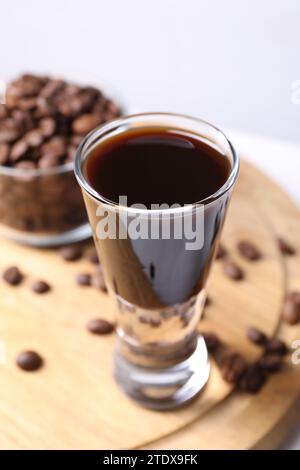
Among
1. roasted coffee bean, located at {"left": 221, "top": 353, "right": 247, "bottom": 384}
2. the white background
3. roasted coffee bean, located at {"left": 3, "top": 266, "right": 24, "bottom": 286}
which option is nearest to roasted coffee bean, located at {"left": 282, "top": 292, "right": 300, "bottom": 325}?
roasted coffee bean, located at {"left": 221, "top": 353, "right": 247, "bottom": 384}

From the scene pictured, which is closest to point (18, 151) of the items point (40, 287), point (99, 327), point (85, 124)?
point (85, 124)

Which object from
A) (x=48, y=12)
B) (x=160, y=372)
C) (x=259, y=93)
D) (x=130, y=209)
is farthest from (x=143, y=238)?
(x=48, y=12)

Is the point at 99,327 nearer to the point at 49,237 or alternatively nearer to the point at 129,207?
the point at 49,237

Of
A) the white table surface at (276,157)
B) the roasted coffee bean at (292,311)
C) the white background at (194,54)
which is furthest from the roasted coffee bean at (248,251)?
the white background at (194,54)

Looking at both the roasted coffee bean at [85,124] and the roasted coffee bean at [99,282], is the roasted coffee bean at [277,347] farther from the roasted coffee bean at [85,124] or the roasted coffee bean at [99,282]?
the roasted coffee bean at [85,124]

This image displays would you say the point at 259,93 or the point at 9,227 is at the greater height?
the point at 9,227

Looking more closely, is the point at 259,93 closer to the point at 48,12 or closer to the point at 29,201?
the point at 48,12
